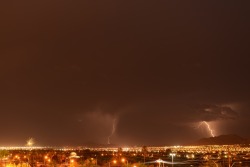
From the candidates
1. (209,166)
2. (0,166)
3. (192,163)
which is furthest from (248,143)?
(0,166)

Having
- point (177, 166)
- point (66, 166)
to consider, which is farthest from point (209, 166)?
point (177, 166)

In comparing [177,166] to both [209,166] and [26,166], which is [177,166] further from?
[26,166]

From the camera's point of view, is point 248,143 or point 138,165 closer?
point 138,165

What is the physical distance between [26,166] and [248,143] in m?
131

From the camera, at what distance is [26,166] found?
125 ft

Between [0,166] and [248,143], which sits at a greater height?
[248,143]

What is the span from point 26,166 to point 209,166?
16298 millimetres

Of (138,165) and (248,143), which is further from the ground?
(248,143)

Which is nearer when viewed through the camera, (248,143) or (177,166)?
(177,166)

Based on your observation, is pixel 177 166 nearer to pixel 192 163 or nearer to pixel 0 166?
pixel 192 163

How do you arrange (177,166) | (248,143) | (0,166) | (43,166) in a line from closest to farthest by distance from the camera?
(0,166) < (43,166) < (177,166) < (248,143)

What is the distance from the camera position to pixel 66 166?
3812 centimetres

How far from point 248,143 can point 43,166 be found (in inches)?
5188

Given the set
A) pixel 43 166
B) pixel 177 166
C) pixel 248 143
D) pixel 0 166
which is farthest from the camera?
pixel 248 143
